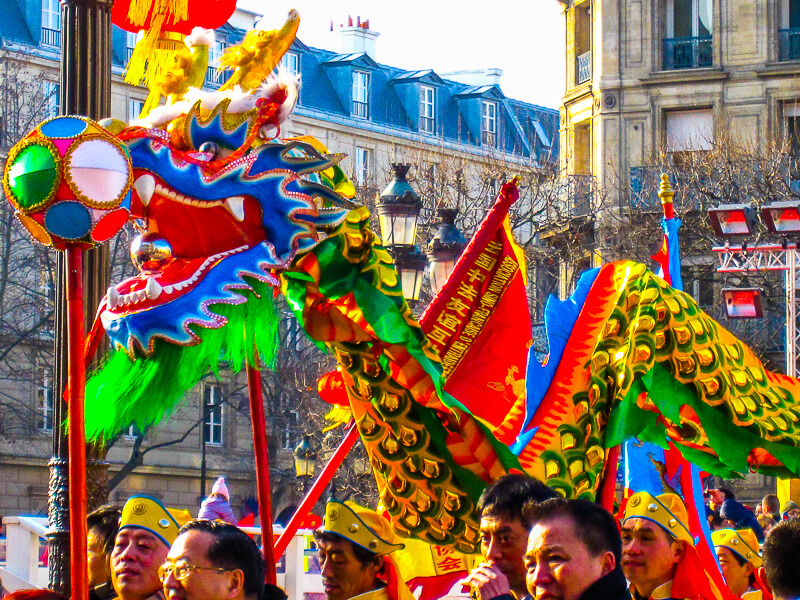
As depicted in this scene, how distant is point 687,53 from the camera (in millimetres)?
33500

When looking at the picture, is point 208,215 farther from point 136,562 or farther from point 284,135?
point 284,135

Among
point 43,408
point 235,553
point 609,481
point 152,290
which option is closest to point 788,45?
point 43,408

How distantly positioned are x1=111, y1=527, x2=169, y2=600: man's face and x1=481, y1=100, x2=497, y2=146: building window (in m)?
39.7

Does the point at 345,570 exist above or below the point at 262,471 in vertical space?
below

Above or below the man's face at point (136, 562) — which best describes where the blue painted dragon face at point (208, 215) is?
above

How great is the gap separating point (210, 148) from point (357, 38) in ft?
133

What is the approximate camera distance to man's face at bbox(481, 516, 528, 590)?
5152mm

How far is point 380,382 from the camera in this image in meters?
6.25

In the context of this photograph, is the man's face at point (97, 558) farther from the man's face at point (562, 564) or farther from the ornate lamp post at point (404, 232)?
the ornate lamp post at point (404, 232)

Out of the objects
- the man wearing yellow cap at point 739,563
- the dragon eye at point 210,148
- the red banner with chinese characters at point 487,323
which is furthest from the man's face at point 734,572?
the dragon eye at point 210,148

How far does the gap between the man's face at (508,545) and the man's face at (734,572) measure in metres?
3.85

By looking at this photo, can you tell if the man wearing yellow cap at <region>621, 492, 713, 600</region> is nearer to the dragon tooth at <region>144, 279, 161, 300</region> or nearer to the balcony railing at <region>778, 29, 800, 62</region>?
the dragon tooth at <region>144, 279, 161, 300</region>

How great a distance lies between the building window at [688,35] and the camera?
33.3m

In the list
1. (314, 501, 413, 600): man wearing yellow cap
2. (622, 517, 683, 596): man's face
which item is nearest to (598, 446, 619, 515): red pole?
(622, 517, 683, 596): man's face
